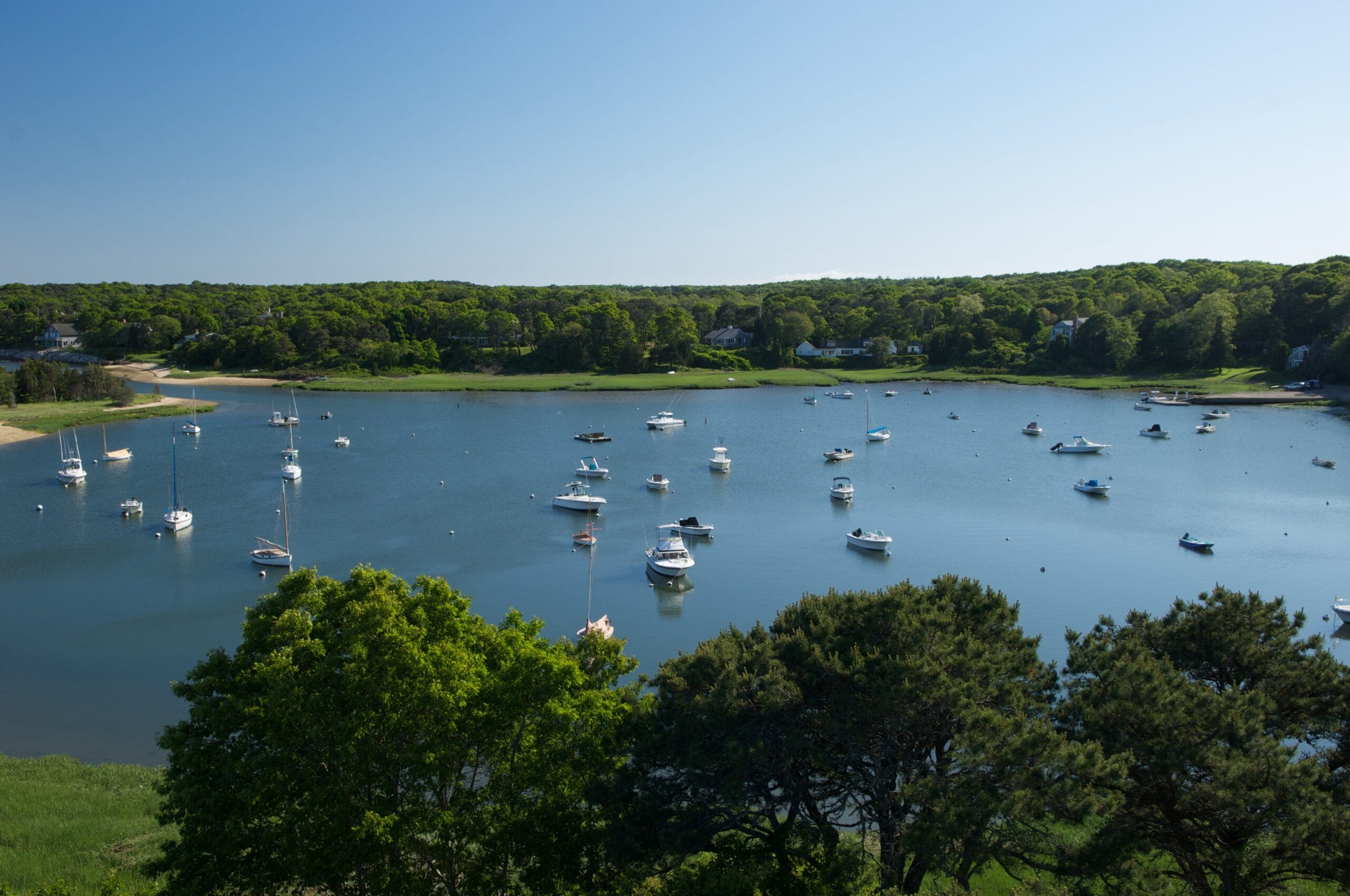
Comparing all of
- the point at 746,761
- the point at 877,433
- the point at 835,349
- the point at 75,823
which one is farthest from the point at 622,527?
the point at 835,349

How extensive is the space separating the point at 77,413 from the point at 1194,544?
75468mm

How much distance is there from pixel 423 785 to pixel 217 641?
1655cm

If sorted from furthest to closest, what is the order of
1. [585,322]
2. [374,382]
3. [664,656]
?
[585,322] → [374,382] → [664,656]

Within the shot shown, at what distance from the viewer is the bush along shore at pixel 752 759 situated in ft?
34.3

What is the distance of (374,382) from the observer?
9438 centimetres

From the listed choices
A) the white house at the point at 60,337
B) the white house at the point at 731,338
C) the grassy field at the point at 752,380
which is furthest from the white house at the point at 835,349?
the white house at the point at 60,337

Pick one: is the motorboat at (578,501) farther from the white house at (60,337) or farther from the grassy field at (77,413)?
the white house at (60,337)

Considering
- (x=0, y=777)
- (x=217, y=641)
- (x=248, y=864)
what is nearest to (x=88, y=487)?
(x=217, y=641)

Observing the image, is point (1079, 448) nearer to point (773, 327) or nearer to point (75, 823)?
point (75, 823)

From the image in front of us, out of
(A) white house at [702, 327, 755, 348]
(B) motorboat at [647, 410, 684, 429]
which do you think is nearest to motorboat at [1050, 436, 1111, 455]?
(B) motorboat at [647, 410, 684, 429]

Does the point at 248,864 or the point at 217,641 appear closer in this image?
the point at 248,864

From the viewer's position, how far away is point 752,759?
11.4 meters

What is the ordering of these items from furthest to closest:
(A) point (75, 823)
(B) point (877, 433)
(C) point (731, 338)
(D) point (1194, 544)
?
(C) point (731, 338), (B) point (877, 433), (D) point (1194, 544), (A) point (75, 823)

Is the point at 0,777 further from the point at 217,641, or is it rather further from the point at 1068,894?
the point at 1068,894
